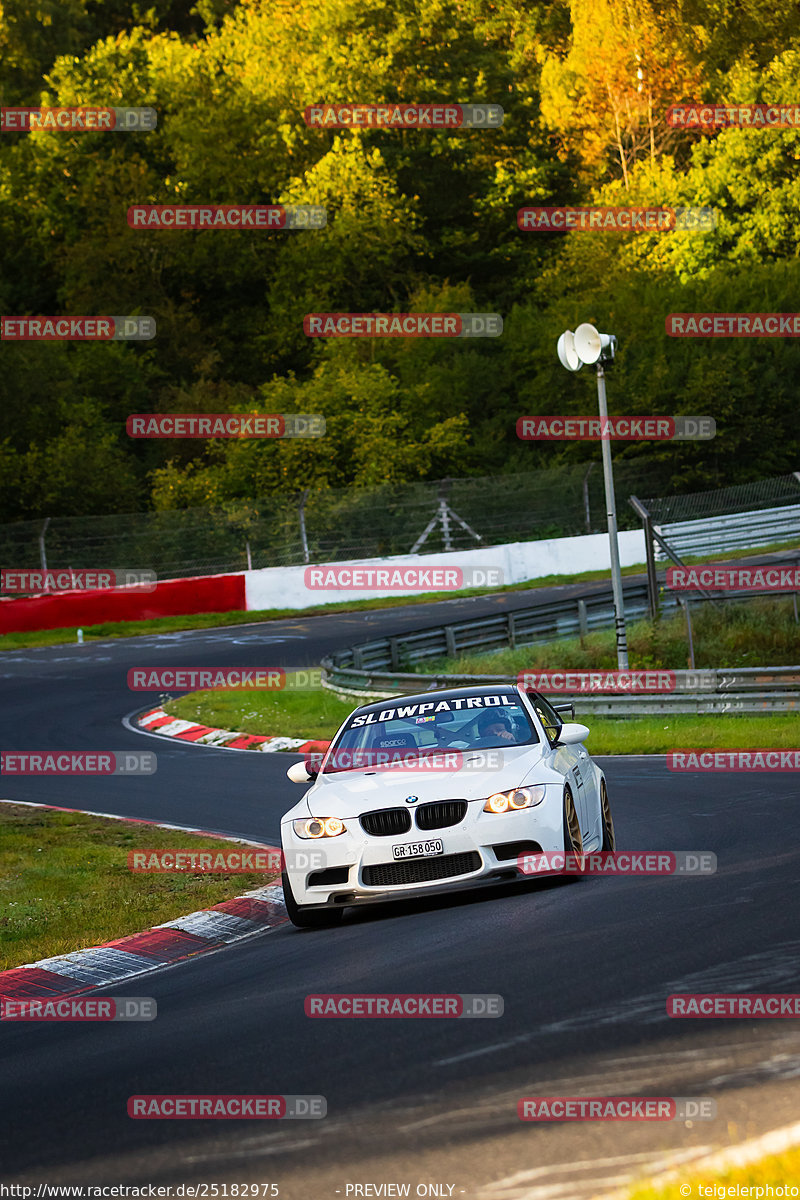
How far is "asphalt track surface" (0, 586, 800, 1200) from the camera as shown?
4816 mm

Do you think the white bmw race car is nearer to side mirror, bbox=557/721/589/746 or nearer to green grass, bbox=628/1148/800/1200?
side mirror, bbox=557/721/589/746

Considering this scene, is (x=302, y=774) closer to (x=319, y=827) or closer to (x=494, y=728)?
(x=319, y=827)

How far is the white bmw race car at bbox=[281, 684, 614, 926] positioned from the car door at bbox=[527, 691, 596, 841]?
2cm

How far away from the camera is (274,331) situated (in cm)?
6269

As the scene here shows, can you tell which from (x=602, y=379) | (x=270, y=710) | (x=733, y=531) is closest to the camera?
(x=602, y=379)

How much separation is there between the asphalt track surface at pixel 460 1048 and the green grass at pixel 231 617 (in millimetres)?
24297

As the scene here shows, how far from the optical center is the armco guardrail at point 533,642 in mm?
18984

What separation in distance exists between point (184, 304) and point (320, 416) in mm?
14928

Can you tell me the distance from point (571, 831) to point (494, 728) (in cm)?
103

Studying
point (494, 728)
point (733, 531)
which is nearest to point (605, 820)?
point (494, 728)

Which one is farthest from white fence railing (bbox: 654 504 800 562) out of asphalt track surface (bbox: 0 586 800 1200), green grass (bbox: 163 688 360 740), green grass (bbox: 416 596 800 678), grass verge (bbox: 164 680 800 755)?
asphalt track surface (bbox: 0 586 800 1200)

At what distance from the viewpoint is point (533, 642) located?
28.3 m

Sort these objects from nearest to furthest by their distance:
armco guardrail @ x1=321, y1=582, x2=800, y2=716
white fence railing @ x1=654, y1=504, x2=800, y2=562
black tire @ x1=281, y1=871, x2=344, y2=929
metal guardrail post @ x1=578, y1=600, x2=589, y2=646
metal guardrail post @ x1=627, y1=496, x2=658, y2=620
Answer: black tire @ x1=281, y1=871, x2=344, y2=929, armco guardrail @ x1=321, y1=582, x2=800, y2=716, metal guardrail post @ x1=627, y1=496, x2=658, y2=620, metal guardrail post @ x1=578, y1=600, x2=589, y2=646, white fence railing @ x1=654, y1=504, x2=800, y2=562

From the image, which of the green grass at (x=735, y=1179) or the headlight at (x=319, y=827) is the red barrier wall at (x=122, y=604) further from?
the green grass at (x=735, y=1179)
